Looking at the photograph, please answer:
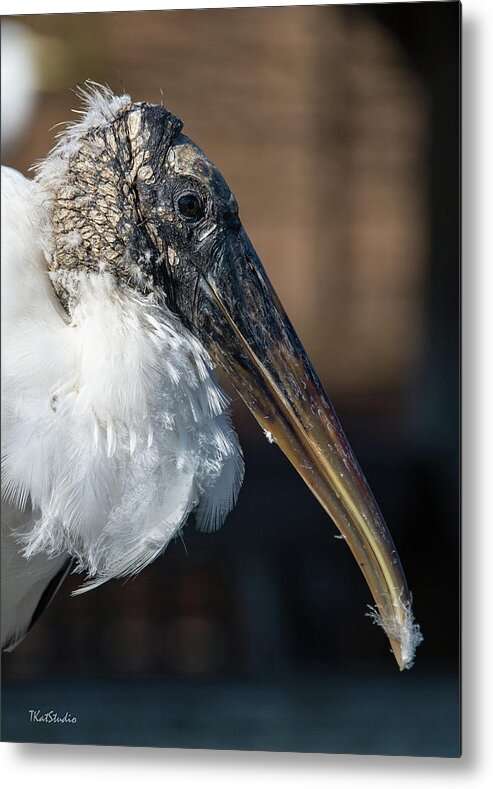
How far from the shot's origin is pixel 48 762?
6.31ft

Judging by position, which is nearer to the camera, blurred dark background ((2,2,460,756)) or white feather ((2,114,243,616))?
white feather ((2,114,243,616))

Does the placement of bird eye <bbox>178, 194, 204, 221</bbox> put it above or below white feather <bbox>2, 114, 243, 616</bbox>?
above

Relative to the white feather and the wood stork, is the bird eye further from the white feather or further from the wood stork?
the white feather

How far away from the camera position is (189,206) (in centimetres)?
177

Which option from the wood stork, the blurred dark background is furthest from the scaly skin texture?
the blurred dark background

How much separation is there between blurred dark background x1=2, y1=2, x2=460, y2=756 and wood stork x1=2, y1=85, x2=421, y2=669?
0.04m

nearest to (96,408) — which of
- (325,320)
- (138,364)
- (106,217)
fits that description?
(138,364)

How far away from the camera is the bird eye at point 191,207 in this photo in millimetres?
1763

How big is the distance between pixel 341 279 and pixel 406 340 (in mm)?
148

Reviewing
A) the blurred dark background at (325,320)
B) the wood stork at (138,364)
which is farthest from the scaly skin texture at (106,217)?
the blurred dark background at (325,320)

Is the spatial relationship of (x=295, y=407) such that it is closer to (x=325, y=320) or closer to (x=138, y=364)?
(x=325, y=320)

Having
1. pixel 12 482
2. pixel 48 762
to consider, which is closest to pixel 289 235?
pixel 12 482

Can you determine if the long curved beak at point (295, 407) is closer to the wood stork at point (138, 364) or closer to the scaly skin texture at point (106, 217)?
the wood stork at point (138, 364)

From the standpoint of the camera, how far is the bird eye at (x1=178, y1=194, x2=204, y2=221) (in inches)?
69.4
